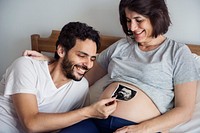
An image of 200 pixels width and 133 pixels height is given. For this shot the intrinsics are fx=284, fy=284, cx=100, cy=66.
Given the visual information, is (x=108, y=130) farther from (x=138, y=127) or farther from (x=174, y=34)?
(x=174, y=34)

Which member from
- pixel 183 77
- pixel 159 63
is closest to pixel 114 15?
pixel 159 63

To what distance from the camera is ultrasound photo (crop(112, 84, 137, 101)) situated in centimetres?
127

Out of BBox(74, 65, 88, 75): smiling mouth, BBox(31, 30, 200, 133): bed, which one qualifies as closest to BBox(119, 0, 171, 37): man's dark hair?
BBox(31, 30, 200, 133): bed

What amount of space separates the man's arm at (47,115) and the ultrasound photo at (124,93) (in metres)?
0.10

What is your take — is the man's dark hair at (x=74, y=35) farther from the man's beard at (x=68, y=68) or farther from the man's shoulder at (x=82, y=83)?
the man's shoulder at (x=82, y=83)

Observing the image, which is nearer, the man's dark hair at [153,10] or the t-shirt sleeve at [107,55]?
the man's dark hair at [153,10]

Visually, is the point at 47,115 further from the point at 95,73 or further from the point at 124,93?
the point at 95,73

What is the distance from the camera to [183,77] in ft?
4.06

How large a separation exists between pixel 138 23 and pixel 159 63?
213 mm

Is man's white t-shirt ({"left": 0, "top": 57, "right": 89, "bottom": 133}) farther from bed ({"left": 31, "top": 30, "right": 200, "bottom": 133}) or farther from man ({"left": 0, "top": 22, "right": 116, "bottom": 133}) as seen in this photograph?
bed ({"left": 31, "top": 30, "right": 200, "bottom": 133})

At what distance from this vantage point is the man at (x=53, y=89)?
1.16 meters

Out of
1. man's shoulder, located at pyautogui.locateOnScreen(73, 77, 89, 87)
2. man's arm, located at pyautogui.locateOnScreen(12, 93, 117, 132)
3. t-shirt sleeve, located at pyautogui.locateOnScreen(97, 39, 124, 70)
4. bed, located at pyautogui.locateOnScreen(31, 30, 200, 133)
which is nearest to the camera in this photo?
man's arm, located at pyautogui.locateOnScreen(12, 93, 117, 132)

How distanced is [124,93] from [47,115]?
36cm

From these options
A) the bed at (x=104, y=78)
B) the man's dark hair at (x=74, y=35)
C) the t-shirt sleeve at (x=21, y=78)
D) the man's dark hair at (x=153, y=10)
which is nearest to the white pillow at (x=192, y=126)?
the bed at (x=104, y=78)
